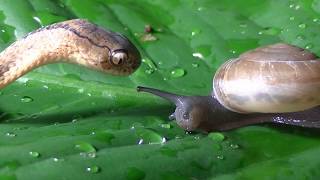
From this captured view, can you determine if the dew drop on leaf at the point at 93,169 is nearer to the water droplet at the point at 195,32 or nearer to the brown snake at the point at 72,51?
the brown snake at the point at 72,51

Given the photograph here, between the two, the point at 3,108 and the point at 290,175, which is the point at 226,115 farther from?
the point at 3,108

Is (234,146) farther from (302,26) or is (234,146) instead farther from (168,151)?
(302,26)

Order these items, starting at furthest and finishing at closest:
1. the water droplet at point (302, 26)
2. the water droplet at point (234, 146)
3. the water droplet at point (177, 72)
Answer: the water droplet at point (302, 26) → the water droplet at point (177, 72) → the water droplet at point (234, 146)

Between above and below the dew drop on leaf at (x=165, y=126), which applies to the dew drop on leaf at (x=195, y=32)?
above

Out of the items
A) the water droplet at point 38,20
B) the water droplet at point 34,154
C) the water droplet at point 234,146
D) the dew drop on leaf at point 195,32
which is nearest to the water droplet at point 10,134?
the water droplet at point 34,154

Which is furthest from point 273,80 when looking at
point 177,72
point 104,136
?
point 104,136

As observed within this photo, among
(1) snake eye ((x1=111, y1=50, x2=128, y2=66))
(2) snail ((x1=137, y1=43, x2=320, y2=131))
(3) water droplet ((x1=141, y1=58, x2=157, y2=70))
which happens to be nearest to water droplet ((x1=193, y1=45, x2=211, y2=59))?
(3) water droplet ((x1=141, y1=58, x2=157, y2=70))

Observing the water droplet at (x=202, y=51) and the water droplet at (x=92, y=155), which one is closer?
the water droplet at (x=92, y=155)
